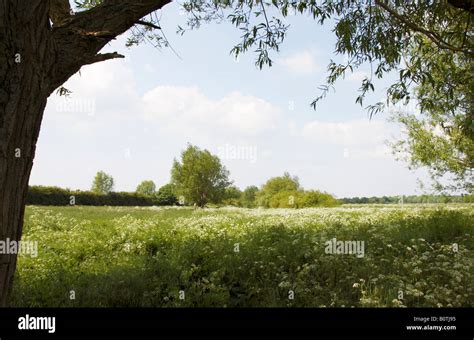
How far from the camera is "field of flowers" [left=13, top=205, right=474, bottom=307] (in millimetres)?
7234

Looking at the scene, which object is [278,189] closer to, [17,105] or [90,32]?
[90,32]

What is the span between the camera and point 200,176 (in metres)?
23.7

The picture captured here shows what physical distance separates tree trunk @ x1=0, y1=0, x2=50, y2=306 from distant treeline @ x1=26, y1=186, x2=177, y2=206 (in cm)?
1569

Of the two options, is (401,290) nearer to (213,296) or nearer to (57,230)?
(213,296)

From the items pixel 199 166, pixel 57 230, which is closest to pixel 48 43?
pixel 57 230

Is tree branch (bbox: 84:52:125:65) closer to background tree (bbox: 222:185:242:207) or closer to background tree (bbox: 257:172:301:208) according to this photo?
background tree (bbox: 222:185:242:207)

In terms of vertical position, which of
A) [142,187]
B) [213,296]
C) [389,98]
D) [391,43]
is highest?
[391,43]

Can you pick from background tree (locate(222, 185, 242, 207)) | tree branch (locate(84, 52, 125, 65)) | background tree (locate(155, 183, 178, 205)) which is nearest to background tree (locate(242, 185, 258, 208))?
background tree (locate(222, 185, 242, 207))

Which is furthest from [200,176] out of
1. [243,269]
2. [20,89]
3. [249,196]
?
[20,89]

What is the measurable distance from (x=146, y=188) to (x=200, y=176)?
4.09m

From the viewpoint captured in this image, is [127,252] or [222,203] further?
[222,203]

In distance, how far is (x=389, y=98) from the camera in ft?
26.1

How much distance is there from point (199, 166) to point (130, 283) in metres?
15.8
